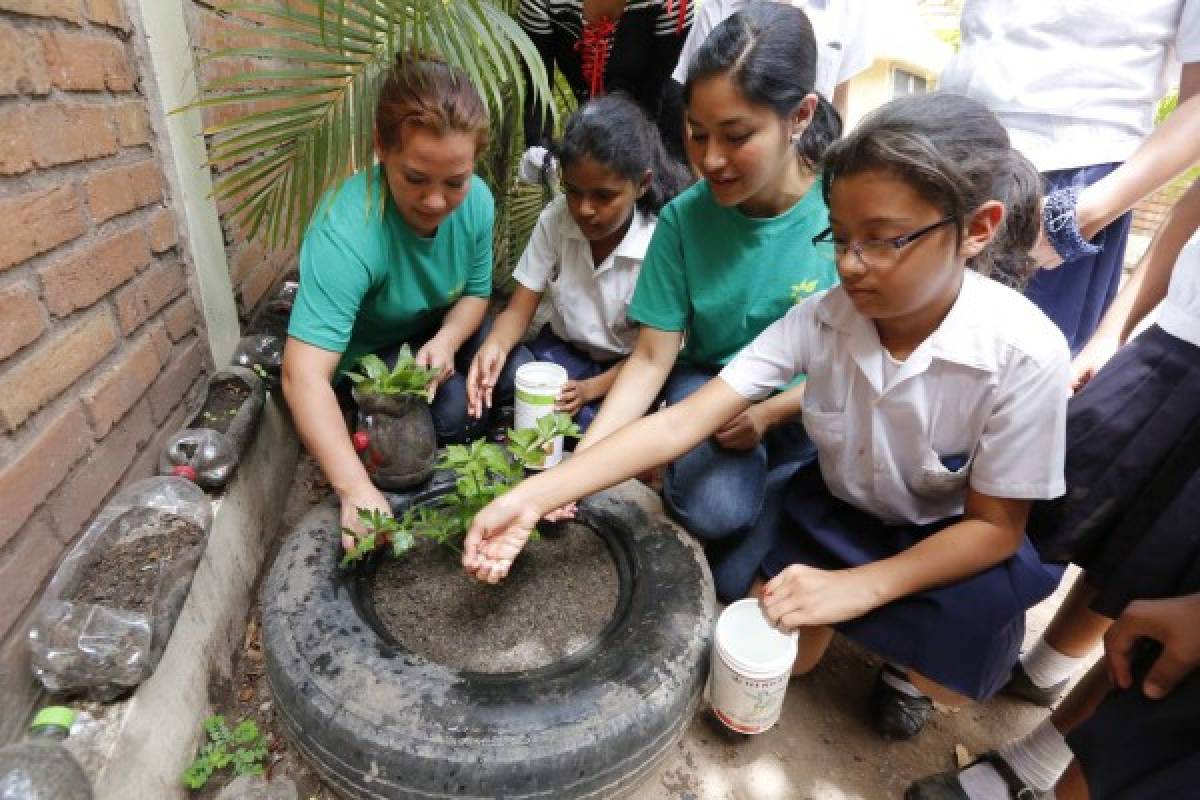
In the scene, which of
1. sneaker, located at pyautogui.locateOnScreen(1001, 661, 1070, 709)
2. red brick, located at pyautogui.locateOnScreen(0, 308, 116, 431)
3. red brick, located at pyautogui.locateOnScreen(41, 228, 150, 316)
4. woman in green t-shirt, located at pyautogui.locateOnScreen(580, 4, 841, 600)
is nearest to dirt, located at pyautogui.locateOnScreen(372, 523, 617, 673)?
woman in green t-shirt, located at pyautogui.locateOnScreen(580, 4, 841, 600)

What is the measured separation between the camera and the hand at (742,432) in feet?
6.03

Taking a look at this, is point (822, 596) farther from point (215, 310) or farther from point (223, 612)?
point (215, 310)

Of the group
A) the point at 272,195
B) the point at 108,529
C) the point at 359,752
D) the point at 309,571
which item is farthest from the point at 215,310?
the point at 359,752

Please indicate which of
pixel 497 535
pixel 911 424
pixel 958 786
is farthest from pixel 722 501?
pixel 958 786

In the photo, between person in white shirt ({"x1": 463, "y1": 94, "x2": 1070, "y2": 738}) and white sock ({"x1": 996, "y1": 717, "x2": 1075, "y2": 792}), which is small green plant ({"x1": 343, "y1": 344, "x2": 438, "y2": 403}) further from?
white sock ({"x1": 996, "y1": 717, "x2": 1075, "y2": 792})

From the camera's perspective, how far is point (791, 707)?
66.4 inches

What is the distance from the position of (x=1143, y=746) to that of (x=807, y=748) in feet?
2.26

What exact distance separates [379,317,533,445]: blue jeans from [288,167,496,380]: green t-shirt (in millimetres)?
130

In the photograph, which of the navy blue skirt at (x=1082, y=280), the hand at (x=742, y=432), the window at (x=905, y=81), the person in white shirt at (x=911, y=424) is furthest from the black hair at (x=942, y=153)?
the window at (x=905, y=81)

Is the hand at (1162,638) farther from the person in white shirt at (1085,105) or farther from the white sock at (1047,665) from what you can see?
the person in white shirt at (1085,105)

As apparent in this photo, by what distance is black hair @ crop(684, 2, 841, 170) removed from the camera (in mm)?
1455

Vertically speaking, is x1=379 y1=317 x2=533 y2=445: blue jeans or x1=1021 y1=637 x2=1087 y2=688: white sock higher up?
x1=379 y1=317 x2=533 y2=445: blue jeans

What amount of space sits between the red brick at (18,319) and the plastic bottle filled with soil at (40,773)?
0.61 metres

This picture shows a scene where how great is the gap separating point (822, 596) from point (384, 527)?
3.02ft
